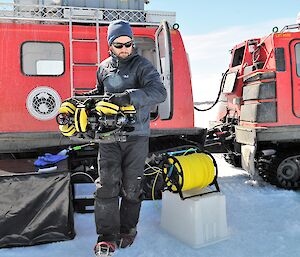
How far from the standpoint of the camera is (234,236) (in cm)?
346

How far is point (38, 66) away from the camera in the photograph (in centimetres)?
442

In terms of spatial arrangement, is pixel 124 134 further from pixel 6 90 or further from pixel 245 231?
pixel 6 90

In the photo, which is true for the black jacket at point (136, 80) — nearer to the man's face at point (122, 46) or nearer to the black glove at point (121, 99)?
the man's face at point (122, 46)

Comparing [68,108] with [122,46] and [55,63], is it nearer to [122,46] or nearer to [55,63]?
[122,46]

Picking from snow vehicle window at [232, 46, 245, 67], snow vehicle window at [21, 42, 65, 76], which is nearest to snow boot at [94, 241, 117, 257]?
snow vehicle window at [21, 42, 65, 76]

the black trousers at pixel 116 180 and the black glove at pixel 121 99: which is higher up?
the black glove at pixel 121 99

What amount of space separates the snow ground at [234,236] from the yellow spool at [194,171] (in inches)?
22.4

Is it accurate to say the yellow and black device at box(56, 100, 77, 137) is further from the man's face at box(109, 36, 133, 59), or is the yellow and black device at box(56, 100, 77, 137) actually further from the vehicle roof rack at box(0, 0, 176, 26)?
the vehicle roof rack at box(0, 0, 176, 26)

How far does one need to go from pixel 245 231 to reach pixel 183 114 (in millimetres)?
1797

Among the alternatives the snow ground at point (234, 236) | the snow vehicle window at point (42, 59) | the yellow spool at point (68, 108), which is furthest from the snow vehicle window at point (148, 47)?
the yellow spool at point (68, 108)

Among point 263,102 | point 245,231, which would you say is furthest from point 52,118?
point 263,102

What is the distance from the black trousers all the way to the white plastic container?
1.65 ft

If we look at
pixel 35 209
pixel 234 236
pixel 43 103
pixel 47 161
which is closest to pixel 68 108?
pixel 35 209

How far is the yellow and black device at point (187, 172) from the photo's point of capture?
3.44 meters
